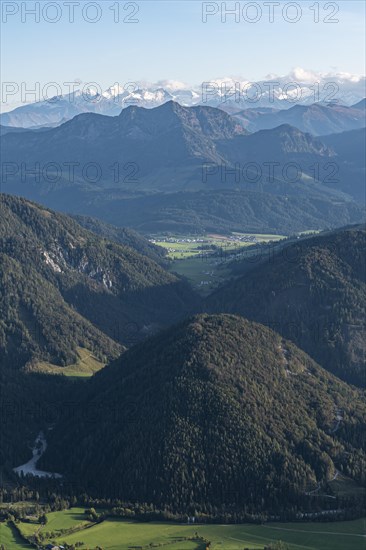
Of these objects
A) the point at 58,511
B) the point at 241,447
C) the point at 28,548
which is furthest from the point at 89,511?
the point at 241,447

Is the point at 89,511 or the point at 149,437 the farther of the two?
the point at 149,437

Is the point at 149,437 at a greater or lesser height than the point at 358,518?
greater

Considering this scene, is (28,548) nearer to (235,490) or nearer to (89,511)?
(89,511)

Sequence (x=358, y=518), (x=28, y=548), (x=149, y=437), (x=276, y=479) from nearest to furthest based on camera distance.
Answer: (x=28, y=548)
(x=358, y=518)
(x=276, y=479)
(x=149, y=437)

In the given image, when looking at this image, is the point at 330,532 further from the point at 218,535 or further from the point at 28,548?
the point at 28,548

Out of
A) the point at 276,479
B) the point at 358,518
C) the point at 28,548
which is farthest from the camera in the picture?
the point at 276,479

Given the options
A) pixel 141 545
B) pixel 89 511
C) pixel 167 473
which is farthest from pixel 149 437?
pixel 141 545
